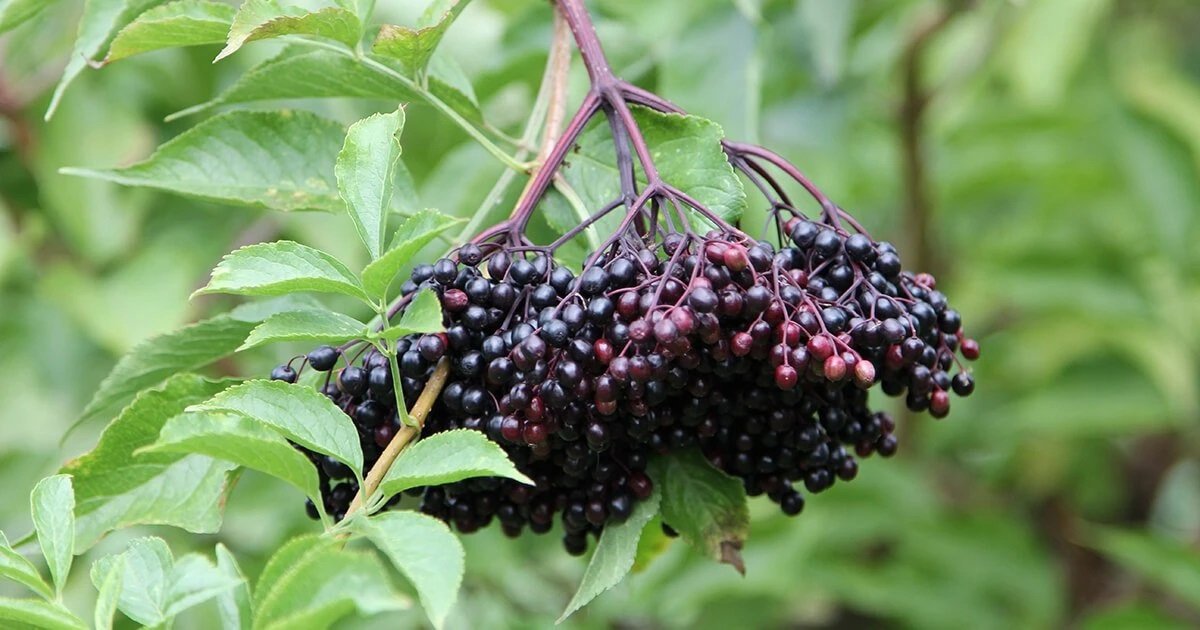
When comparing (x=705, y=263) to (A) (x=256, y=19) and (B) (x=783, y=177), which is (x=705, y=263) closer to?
(A) (x=256, y=19)

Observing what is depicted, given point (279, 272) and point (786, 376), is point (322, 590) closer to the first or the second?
point (279, 272)

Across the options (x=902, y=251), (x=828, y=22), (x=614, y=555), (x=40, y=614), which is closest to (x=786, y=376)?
(x=614, y=555)

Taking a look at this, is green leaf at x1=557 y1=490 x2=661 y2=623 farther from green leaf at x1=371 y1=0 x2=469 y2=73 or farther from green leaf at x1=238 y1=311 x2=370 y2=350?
green leaf at x1=371 y1=0 x2=469 y2=73

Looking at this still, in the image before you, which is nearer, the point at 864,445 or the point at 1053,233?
the point at 864,445

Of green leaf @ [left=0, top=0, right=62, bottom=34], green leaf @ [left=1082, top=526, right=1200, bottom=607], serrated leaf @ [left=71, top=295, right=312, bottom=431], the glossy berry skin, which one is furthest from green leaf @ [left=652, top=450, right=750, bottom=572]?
green leaf @ [left=1082, top=526, right=1200, bottom=607]

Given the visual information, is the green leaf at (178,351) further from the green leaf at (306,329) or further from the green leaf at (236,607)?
the green leaf at (236,607)

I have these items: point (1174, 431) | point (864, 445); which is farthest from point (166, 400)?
point (1174, 431)

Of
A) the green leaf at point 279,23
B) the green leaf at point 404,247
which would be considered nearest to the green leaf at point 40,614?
the green leaf at point 404,247
